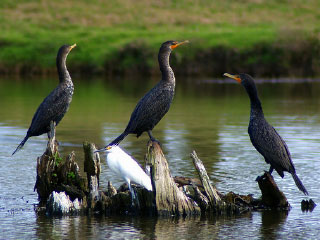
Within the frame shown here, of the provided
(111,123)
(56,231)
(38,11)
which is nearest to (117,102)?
(111,123)

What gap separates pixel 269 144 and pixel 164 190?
1.82 m

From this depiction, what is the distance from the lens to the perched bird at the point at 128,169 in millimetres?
11375

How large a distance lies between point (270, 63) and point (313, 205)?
38972mm

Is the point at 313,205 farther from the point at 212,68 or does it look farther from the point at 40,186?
the point at 212,68

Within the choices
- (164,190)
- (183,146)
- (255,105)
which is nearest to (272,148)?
(255,105)

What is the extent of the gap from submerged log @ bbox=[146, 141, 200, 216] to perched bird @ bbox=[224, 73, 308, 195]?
1.38 metres

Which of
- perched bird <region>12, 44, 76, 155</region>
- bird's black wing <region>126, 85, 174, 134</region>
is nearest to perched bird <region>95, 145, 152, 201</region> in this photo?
bird's black wing <region>126, 85, 174, 134</region>

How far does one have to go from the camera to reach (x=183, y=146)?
19.5 m

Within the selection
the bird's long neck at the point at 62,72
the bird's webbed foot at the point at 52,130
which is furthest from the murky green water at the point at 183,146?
the bird's long neck at the point at 62,72

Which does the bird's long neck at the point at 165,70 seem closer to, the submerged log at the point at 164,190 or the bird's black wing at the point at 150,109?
the bird's black wing at the point at 150,109

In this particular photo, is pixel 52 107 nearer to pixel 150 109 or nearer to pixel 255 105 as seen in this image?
pixel 150 109

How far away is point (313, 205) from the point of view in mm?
12242

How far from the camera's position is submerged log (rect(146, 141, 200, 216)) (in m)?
11.4

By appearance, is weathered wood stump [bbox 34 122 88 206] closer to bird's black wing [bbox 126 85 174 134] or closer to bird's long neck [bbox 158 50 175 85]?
bird's black wing [bbox 126 85 174 134]
